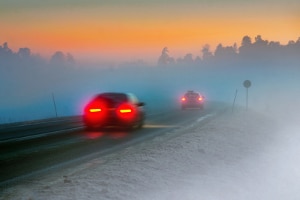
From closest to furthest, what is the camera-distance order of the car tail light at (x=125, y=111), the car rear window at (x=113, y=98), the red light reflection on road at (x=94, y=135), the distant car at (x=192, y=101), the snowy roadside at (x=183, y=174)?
the snowy roadside at (x=183, y=174) → the red light reflection on road at (x=94, y=135) → the car tail light at (x=125, y=111) → the car rear window at (x=113, y=98) → the distant car at (x=192, y=101)

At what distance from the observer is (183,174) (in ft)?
37.8

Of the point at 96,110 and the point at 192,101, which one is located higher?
the point at 96,110

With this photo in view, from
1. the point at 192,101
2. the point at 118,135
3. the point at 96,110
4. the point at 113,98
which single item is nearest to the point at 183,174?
the point at 118,135

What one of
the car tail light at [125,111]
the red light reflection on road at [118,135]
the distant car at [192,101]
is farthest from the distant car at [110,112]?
the distant car at [192,101]

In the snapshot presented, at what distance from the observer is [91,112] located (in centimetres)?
2319

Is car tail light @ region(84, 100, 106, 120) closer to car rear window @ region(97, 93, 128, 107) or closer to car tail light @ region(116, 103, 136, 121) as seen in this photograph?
car rear window @ region(97, 93, 128, 107)

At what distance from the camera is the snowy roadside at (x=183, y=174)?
9359mm

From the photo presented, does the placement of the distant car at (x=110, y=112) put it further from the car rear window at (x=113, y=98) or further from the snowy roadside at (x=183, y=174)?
the snowy roadside at (x=183, y=174)

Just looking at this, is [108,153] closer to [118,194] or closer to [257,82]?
[118,194]

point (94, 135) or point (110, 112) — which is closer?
point (94, 135)

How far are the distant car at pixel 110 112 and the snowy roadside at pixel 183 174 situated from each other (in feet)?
16.5

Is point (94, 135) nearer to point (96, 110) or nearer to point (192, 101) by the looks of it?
point (96, 110)

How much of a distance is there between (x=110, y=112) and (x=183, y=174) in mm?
11731

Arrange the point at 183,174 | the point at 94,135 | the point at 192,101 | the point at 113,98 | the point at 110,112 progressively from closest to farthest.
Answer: the point at 183,174 → the point at 94,135 → the point at 110,112 → the point at 113,98 → the point at 192,101
